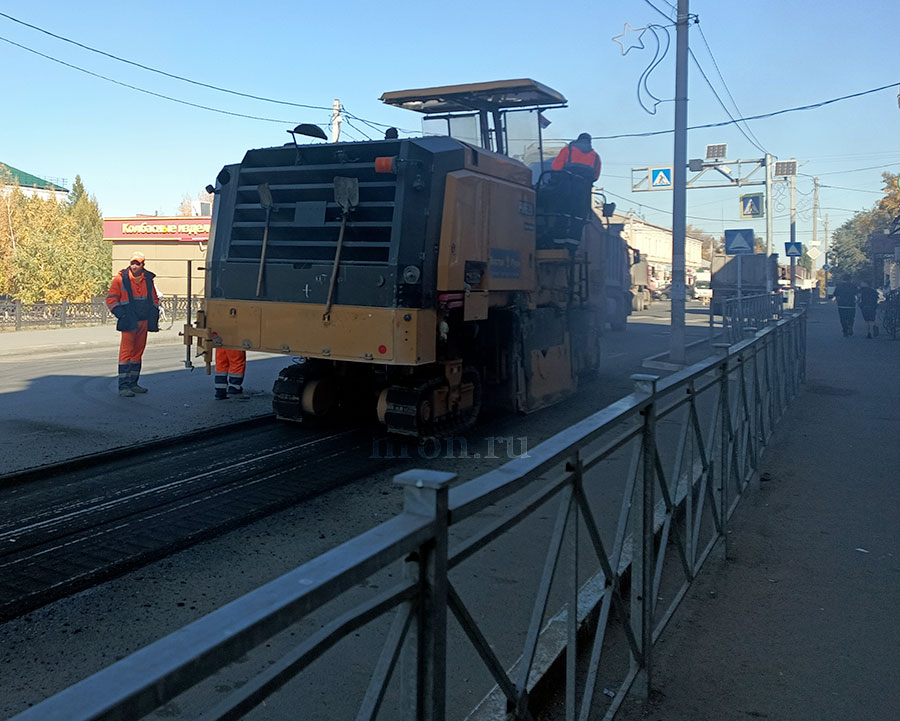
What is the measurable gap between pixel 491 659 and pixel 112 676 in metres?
1.25

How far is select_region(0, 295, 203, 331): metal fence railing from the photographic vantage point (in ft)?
67.0

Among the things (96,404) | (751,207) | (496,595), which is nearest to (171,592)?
(496,595)

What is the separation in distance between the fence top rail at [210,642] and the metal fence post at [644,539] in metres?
1.97

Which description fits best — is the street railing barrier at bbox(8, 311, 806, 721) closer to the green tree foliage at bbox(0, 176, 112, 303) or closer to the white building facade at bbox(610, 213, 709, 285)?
the green tree foliage at bbox(0, 176, 112, 303)

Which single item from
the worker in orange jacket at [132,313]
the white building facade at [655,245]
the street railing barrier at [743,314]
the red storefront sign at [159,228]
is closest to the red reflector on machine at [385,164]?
the worker in orange jacket at [132,313]

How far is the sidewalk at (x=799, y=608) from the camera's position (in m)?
3.33

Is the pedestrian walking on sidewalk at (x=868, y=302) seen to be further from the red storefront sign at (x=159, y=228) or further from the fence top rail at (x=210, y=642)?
the red storefront sign at (x=159, y=228)

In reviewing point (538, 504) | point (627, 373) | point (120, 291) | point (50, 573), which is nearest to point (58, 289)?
point (120, 291)

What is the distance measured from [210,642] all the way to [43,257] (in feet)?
88.0

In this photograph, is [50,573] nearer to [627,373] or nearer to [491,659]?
[491,659]

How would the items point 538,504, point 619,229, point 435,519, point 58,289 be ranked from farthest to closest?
point 58,289
point 619,229
point 538,504
point 435,519

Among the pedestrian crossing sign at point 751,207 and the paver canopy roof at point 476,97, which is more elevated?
the pedestrian crossing sign at point 751,207

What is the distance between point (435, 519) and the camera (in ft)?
5.38

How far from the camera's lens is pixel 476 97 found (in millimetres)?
9891
